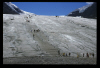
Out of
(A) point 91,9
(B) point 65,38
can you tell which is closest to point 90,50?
(B) point 65,38

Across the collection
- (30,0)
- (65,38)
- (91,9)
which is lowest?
(65,38)

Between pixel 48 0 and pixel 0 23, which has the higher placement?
pixel 48 0

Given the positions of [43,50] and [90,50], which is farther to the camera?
[90,50]

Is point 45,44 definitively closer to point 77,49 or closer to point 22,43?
point 22,43

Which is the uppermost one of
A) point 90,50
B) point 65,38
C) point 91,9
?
point 91,9

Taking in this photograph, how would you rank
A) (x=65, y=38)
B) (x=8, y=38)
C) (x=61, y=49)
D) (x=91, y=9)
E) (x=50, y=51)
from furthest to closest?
(x=91, y=9)
(x=65, y=38)
(x=8, y=38)
(x=61, y=49)
(x=50, y=51)

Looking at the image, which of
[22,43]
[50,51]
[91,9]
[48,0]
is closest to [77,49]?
[50,51]

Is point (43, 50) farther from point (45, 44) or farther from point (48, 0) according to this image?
point (48, 0)

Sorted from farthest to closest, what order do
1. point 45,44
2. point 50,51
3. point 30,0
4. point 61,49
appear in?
1. point 45,44
2. point 61,49
3. point 50,51
4. point 30,0

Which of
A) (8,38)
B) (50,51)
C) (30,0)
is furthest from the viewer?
(8,38)

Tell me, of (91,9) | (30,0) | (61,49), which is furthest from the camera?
(91,9)
